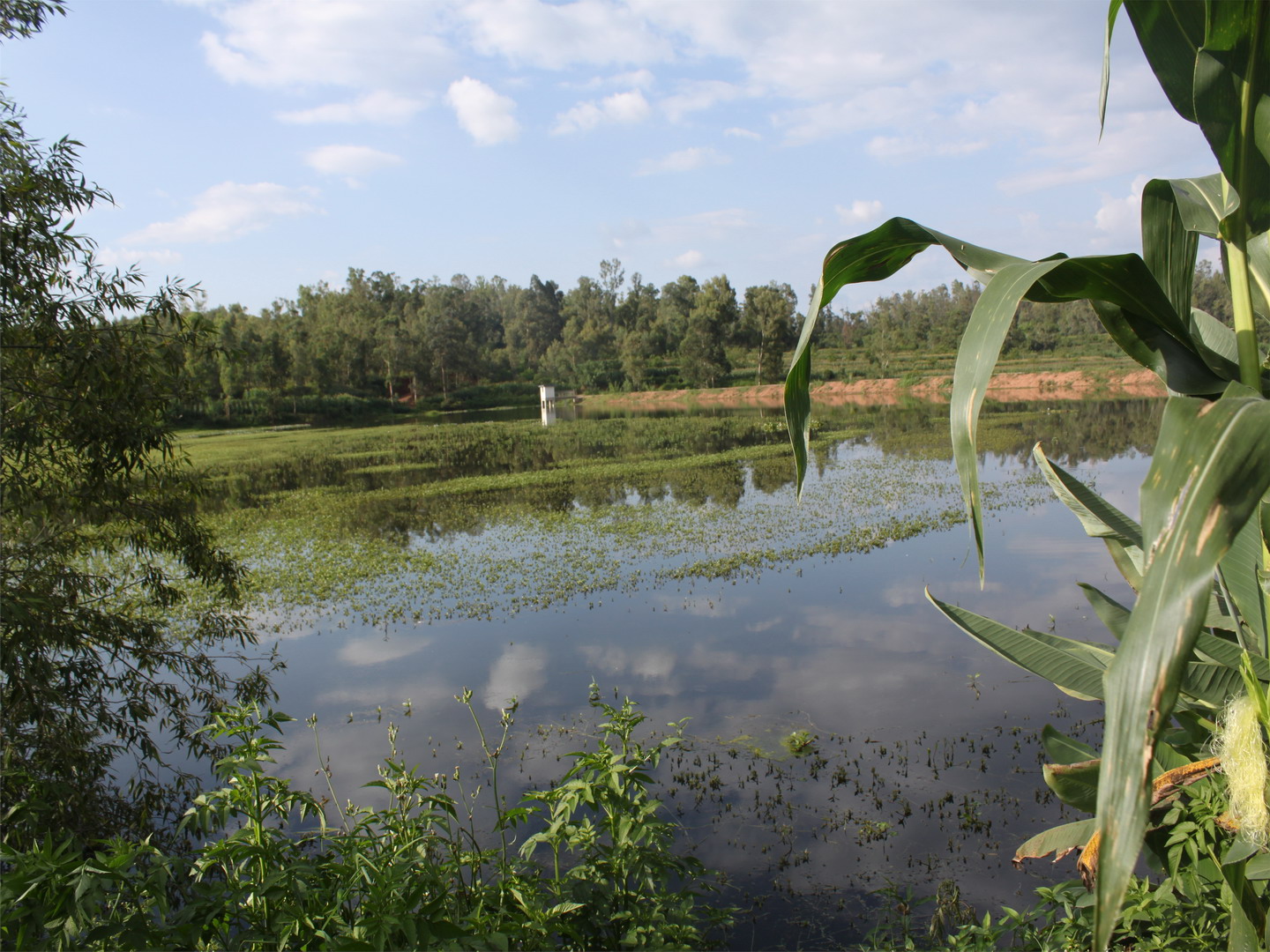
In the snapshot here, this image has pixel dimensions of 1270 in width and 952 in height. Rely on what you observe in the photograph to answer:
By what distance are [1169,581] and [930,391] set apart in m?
40.8

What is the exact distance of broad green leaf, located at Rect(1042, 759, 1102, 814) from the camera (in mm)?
1504

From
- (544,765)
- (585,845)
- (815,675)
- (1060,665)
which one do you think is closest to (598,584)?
(815,675)

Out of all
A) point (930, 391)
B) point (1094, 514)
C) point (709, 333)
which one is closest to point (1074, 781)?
point (1094, 514)

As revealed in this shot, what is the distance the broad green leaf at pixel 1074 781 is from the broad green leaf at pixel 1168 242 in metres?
0.92

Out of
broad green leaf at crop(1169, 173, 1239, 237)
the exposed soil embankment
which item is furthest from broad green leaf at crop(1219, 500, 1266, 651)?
the exposed soil embankment

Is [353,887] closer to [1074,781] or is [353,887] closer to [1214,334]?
[1074,781]

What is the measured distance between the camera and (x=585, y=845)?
219 centimetres

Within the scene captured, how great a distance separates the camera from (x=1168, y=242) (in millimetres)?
1063

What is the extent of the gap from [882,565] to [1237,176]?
8879 mm

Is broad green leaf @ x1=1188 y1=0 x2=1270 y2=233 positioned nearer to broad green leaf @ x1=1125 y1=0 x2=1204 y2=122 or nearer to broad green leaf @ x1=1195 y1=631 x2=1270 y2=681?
broad green leaf @ x1=1125 y1=0 x2=1204 y2=122

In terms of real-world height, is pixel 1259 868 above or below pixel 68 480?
below

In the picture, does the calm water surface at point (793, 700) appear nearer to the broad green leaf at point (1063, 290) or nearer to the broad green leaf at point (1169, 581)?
the broad green leaf at point (1063, 290)

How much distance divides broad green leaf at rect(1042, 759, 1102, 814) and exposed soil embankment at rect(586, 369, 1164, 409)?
33.8m

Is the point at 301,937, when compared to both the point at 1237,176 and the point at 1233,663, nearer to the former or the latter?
the point at 1233,663
